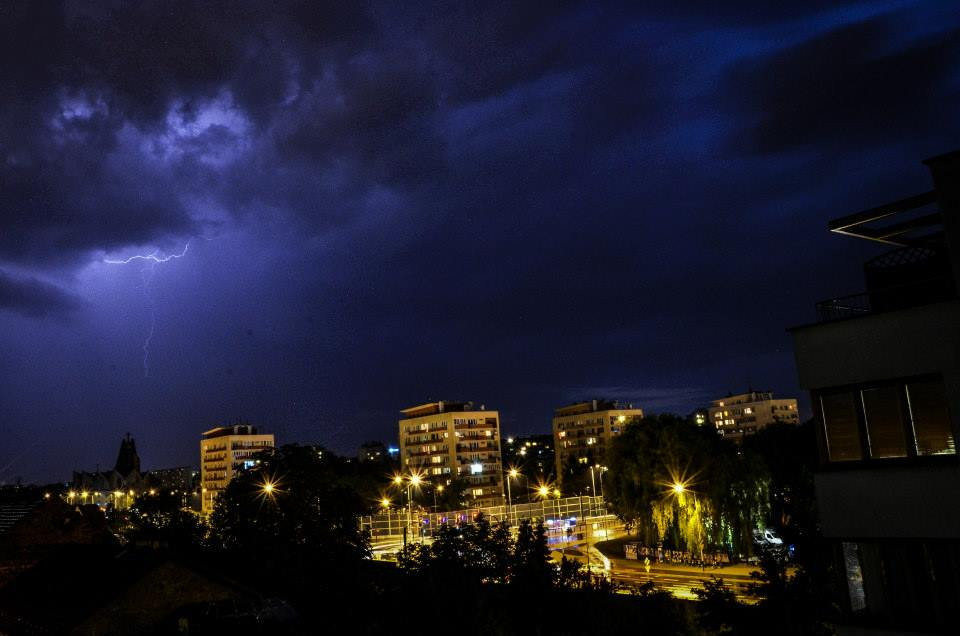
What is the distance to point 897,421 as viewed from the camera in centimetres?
1238

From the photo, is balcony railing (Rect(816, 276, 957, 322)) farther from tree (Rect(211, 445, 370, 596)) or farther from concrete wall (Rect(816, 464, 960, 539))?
tree (Rect(211, 445, 370, 596))

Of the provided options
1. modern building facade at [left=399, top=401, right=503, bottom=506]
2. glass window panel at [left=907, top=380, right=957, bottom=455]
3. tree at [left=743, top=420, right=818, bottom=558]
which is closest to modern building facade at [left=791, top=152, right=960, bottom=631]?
glass window panel at [left=907, top=380, right=957, bottom=455]

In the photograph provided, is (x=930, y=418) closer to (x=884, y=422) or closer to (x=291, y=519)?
(x=884, y=422)

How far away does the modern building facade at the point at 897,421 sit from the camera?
38.6 ft

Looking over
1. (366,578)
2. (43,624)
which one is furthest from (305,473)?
(366,578)

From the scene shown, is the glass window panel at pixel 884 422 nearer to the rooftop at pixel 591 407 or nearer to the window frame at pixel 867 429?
the window frame at pixel 867 429

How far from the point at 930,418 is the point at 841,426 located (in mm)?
1467

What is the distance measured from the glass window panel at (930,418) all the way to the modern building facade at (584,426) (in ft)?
539

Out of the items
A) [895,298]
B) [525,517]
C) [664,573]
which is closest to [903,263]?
[895,298]

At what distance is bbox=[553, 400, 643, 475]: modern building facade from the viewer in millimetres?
179125

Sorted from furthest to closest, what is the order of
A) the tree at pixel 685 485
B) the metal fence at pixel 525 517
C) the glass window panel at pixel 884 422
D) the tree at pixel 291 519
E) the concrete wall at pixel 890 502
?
the metal fence at pixel 525 517
the tree at pixel 685 485
the tree at pixel 291 519
the glass window panel at pixel 884 422
the concrete wall at pixel 890 502

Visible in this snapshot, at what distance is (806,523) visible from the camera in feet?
49.9

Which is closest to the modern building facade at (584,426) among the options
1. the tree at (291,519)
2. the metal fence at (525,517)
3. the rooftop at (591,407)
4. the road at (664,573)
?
the rooftop at (591,407)

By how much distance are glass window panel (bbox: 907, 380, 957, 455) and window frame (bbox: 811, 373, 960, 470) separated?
2.4 inches
